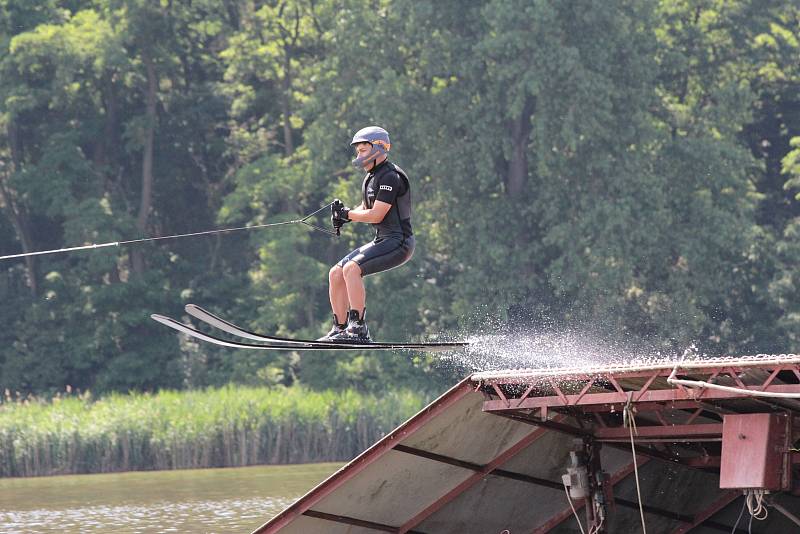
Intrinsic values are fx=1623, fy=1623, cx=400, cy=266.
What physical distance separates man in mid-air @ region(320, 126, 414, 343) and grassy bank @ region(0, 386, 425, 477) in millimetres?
21149

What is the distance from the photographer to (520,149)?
46.2m

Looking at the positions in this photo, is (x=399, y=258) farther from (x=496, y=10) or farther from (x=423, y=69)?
(x=423, y=69)

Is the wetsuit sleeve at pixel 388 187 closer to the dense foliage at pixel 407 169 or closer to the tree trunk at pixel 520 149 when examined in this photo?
the dense foliage at pixel 407 169

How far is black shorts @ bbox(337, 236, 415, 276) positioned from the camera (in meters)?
13.2

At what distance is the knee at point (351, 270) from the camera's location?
517 inches

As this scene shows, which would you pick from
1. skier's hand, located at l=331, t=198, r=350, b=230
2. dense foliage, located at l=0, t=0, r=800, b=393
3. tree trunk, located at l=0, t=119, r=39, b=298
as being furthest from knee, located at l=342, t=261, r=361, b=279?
tree trunk, located at l=0, t=119, r=39, b=298

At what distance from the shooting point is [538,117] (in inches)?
1724

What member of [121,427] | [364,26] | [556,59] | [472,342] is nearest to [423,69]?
[364,26]

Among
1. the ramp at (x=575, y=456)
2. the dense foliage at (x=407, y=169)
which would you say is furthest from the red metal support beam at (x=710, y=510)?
the dense foliage at (x=407, y=169)

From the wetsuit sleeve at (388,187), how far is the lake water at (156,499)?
11.9 meters

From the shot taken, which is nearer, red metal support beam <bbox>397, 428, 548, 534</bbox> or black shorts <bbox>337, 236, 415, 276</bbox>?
black shorts <bbox>337, 236, 415, 276</bbox>

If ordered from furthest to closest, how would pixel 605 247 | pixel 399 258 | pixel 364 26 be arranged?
pixel 364 26 < pixel 605 247 < pixel 399 258

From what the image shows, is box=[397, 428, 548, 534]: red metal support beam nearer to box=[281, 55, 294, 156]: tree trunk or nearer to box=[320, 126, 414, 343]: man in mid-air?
box=[320, 126, 414, 343]: man in mid-air

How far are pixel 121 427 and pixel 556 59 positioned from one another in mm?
16146
